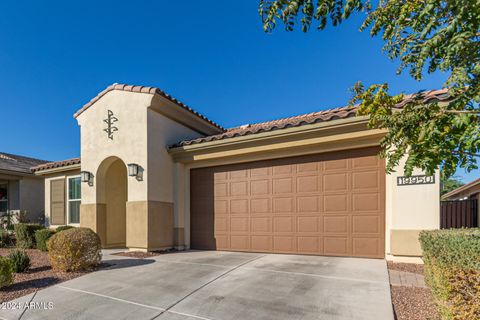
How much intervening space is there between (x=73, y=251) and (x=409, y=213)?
26.7 feet

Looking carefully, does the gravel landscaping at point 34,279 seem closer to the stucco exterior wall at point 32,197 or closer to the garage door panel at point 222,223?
the garage door panel at point 222,223

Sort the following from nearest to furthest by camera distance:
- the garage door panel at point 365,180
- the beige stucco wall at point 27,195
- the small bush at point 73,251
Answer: the small bush at point 73,251 < the garage door panel at point 365,180 < the beige stucco wall at point 27,195

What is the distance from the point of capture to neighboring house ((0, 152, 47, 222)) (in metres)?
14.5

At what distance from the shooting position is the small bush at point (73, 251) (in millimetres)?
6164

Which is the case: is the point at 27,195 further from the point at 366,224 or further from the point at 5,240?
the point at 366,224

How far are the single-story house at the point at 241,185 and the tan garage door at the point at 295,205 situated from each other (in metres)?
0.03

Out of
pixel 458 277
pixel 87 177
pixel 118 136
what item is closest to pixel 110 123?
pixel 118 136

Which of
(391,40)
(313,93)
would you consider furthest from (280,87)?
(391,40)

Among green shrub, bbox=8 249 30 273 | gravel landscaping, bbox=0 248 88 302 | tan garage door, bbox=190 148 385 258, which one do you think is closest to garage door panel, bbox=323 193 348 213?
tan garage door, bbox=190 148 385 258

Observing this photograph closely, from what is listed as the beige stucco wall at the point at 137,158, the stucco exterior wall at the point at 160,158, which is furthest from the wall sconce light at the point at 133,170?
the stucco exterior wall at the point at 160,158

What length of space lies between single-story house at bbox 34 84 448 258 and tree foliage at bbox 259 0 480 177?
11.5 feet

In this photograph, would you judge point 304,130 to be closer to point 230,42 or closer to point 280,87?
point 280,87

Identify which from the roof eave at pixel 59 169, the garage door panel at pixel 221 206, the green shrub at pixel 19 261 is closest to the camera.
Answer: the green shrub at pixel 19 261

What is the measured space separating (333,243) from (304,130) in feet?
11.0
